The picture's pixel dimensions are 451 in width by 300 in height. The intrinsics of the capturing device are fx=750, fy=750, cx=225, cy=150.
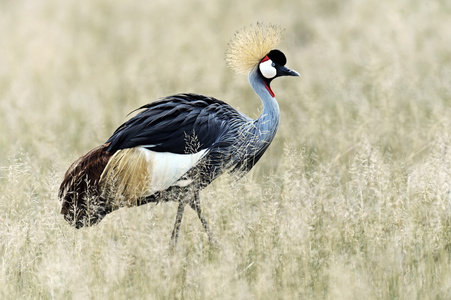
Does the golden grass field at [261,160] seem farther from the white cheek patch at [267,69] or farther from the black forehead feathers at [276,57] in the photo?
the black forehead feathers at [276,57]

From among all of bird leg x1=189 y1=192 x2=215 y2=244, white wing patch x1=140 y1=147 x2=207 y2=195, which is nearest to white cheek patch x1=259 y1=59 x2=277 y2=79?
white wing patch x1=140 y1=147 x2=207 y2=195

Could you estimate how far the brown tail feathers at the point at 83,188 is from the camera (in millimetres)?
4098

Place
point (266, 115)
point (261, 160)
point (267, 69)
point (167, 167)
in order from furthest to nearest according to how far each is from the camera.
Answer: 1. point (261, 160)
2. point (267, 69)
3. point (266, 115)
4. point (167, 167)

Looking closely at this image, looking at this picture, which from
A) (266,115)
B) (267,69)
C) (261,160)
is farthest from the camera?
(261,160)

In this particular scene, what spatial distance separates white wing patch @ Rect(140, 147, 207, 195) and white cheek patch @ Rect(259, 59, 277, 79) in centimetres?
76

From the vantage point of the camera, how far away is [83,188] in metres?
4.14

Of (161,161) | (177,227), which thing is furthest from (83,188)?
(177,227)

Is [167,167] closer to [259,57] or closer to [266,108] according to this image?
[266,108]

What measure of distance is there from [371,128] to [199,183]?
82.1 inches

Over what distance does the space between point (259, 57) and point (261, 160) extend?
1.41 meters

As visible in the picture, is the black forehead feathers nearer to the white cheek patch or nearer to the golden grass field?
the white cheek patch

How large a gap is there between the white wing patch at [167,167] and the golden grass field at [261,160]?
0.19 meters

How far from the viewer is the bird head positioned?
15.2 ft

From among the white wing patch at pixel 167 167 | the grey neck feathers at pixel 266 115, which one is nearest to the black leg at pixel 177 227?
the white wing patch at pixel 167 167
